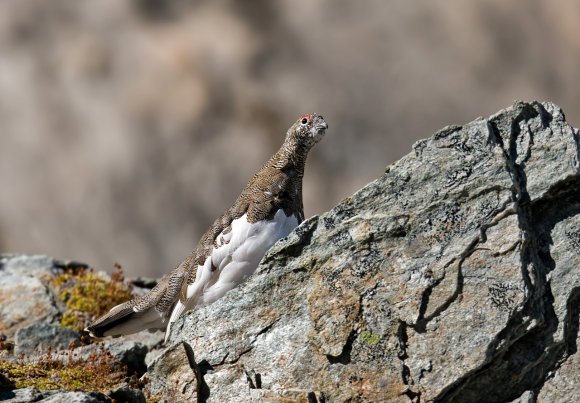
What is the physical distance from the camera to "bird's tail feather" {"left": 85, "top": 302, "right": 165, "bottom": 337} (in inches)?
303

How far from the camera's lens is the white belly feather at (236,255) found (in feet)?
23.3

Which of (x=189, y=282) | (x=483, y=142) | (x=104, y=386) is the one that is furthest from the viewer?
(x=189, y=282)

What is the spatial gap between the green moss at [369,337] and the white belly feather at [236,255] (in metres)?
1.50

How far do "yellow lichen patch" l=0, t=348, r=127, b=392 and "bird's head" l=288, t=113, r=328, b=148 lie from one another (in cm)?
236

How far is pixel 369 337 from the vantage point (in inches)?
227

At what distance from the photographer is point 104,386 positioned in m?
6.50

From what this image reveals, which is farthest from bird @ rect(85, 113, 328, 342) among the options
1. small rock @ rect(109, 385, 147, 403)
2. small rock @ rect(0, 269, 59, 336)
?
small rock @ rect(0, 269, 59, 336)

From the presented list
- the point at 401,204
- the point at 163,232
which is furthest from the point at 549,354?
the point at 163,232

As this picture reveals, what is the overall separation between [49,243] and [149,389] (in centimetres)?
1290

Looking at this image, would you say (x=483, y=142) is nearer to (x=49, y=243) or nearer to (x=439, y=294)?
(x=439, y=294)

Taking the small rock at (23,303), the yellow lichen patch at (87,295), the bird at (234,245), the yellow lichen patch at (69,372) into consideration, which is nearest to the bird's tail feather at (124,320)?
the bird at (234,245)

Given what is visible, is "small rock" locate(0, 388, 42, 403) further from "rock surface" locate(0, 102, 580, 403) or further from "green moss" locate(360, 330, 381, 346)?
"green moss" locate(360, 330, 381, 346)

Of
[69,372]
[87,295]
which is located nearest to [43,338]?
[69,372]

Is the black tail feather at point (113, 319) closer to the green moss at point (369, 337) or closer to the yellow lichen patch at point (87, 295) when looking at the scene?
the yellow lichen patch at point (87, 295)
